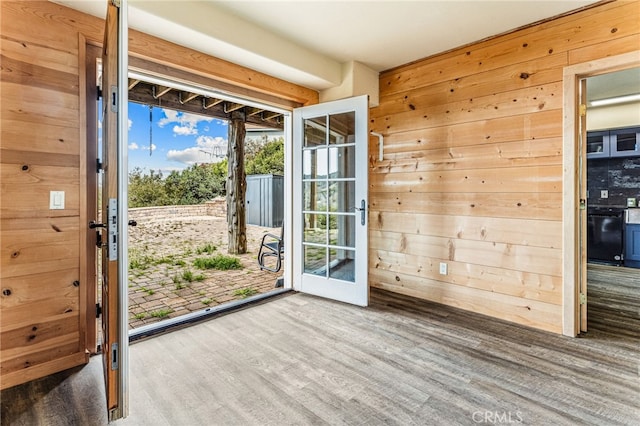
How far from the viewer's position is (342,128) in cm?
329

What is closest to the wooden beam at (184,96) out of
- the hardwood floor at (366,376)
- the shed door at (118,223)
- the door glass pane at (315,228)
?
the door glass pane at (315,228)

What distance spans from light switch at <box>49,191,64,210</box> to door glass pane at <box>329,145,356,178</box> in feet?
7.41

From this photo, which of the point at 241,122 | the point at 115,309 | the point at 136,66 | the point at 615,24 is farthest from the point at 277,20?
the point at 241,122

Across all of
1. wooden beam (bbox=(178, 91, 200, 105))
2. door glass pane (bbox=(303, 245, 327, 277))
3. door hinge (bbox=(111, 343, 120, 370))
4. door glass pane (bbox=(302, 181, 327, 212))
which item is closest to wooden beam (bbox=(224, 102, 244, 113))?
wooden beam (bbox=(178, 91, 200, 105))

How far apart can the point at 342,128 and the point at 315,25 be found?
98cm

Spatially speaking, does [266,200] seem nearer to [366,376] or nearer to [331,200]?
[331,200]

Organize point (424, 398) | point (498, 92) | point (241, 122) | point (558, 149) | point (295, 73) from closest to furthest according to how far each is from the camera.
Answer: point (424, 398) < point (558, 149) < point (498, 92) < point (295, 73) < point (241, 122)

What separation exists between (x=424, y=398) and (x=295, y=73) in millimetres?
2897

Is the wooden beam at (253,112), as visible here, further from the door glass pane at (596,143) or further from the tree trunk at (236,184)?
the door glass pane at (596,143)

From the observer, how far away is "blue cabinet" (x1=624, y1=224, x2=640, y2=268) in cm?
483

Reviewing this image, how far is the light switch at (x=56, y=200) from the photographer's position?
79.0 inches

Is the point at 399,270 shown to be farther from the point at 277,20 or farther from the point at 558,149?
the point at 277,20

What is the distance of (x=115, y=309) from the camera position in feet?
5.09

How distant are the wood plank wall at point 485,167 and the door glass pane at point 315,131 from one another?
29.8 inches
